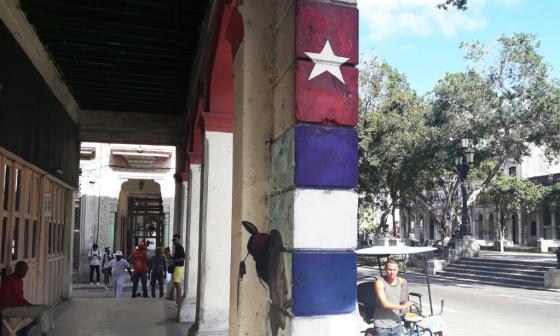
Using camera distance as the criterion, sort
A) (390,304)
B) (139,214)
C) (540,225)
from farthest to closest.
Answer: (540,225) → (139,214) → (390,304)

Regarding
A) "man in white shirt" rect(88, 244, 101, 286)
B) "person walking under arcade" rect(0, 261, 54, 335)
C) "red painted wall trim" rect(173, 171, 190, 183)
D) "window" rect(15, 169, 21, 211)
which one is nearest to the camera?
"person walking under arcade" rect(0, 261, 54, 335)

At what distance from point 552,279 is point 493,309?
5605 mm

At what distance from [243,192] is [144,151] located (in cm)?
1798

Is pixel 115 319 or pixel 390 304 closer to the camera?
pixel 390 304

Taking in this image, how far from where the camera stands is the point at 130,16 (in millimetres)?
7102

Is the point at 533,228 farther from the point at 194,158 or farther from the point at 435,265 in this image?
the point at 194,158

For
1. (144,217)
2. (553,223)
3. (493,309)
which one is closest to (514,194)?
(553,223)

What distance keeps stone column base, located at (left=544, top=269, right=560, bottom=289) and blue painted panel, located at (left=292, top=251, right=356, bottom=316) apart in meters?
16.5

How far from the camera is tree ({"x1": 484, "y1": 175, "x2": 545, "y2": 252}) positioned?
1567 inches

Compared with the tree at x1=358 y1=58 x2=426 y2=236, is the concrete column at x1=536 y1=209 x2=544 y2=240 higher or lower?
lower

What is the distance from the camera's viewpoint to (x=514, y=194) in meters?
40.0

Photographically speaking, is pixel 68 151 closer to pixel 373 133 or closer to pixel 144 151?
pixel 144 151

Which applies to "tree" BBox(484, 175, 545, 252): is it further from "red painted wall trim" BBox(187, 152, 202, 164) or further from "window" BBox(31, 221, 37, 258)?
"window" BBox(31, 221, 37, 258)

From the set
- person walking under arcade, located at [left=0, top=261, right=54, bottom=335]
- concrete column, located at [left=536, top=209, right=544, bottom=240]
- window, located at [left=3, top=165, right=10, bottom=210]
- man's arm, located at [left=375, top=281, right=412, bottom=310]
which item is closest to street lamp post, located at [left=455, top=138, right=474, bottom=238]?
man's arm, located at [left=375, top=281, right=412, bottom=310]
